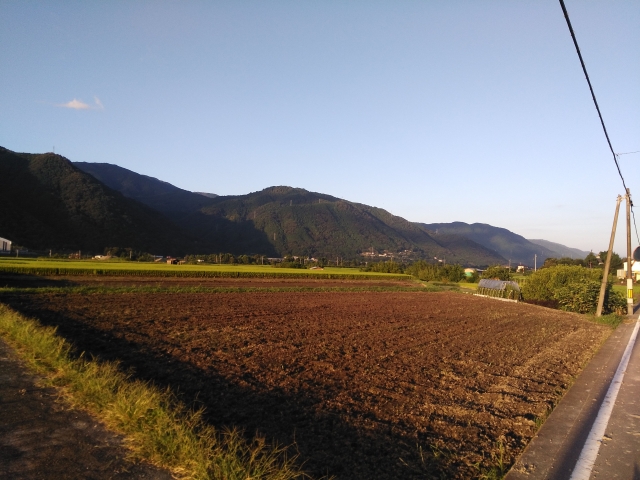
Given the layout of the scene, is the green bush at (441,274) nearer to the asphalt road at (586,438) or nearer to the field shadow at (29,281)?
the field shadow at (29,281)

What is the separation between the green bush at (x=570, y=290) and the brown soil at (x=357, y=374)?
7904mm

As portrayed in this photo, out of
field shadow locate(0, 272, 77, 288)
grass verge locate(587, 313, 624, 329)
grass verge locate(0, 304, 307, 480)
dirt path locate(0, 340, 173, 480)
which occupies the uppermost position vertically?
grass verge locate(0, 304, 307, 480)

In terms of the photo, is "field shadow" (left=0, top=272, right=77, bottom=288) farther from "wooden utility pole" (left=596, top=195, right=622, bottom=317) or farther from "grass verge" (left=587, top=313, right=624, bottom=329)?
"wooden utility pole" (left=596, top=195, right=622, bottom=317)

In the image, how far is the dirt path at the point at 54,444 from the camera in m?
3.78

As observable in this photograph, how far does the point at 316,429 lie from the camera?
17.3ft

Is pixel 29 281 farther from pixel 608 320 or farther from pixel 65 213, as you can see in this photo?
pixel 65 213

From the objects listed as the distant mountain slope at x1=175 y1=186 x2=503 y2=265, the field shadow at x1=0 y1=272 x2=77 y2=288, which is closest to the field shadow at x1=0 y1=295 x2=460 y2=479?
the field shadow at x1=0 y1=272 x2=77 y2=288

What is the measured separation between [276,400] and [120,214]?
286 ft

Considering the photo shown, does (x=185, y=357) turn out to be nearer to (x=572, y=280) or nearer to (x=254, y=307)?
(x=254, y=307)

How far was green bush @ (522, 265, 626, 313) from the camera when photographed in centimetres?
2439

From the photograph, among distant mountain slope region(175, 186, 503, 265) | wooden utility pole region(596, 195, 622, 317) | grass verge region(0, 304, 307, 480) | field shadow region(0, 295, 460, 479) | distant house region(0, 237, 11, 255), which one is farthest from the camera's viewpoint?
distant mountain slope region(175, 186, 503, 265)

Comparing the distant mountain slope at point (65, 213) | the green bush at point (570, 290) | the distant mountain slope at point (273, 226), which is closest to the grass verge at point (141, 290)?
the green bush at point (570, 290)

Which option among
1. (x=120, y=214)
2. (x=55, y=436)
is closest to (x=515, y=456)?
(x=55, y=436)

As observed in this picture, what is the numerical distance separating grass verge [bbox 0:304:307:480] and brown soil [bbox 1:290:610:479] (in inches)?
22.2
